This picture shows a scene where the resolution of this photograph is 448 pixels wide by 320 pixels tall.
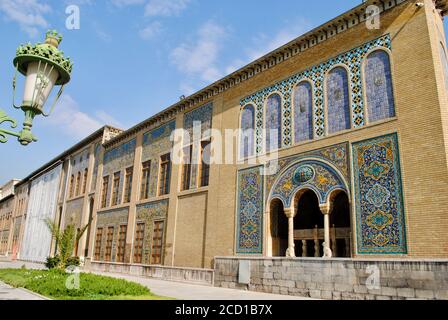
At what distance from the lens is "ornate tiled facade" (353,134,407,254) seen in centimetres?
846

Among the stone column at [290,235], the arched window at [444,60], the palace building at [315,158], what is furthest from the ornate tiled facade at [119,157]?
the arched window at [444,60]

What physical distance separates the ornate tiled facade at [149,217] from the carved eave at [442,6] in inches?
476

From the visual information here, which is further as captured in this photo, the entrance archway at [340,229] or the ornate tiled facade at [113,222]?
the ornate tiled facade at [113,222]

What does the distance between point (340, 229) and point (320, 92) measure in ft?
13.0

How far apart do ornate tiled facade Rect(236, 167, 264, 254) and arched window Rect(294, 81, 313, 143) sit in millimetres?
1796

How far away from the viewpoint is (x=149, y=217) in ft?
57.7

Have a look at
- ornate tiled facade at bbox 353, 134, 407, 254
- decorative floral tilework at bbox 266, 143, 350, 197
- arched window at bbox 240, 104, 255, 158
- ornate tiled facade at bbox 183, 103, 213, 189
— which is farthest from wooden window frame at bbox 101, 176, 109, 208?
ornate tiled facade at bbox 353, 134, 407, 254

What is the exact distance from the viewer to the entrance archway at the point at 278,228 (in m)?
11.6

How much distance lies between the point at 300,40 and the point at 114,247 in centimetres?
1409

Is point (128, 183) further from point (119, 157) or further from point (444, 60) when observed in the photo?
point (444, 60)

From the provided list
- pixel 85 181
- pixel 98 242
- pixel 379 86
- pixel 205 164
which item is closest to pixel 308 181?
pixel 379 86

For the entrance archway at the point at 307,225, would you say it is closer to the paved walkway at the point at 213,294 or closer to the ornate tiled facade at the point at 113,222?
the paved walkway at the point at 213,294

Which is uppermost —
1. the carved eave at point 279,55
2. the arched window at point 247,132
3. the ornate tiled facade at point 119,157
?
the carved eave at point 279,55

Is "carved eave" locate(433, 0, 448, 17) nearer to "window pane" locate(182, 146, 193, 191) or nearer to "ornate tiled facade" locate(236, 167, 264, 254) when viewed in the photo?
"ornate tiled facade" locate(236, 167, 264, 254)
